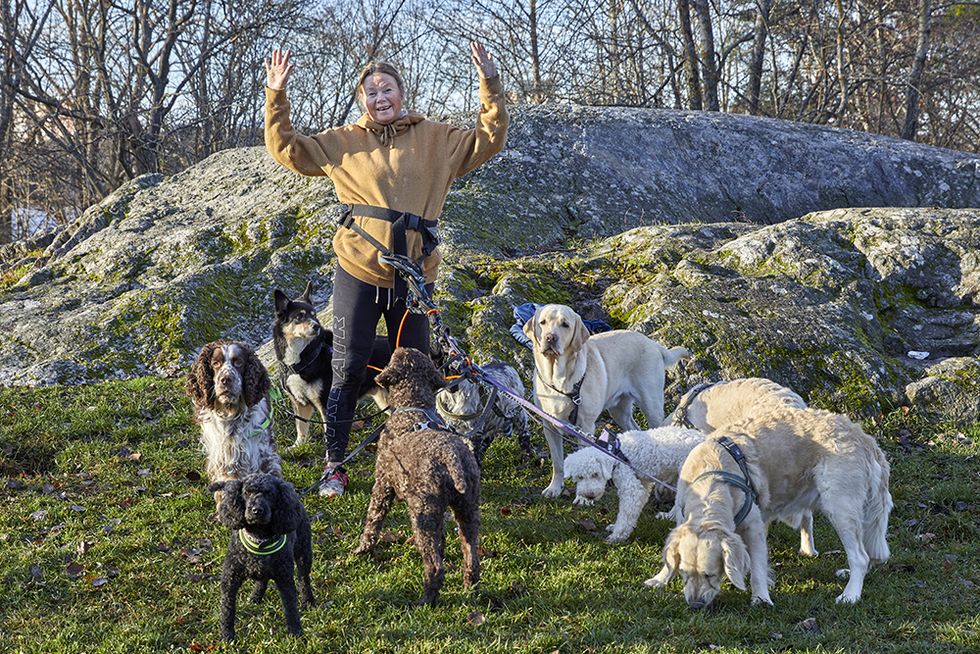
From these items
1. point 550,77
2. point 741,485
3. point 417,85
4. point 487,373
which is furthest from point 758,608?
point 417,85

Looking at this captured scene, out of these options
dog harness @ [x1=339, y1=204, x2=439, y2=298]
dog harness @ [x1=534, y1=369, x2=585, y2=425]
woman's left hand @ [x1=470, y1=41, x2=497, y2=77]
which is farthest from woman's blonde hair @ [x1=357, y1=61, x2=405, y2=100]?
dog harness @ [x1=534, y1=369, x2=585, y2=425]

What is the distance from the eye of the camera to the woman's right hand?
5.40 metres

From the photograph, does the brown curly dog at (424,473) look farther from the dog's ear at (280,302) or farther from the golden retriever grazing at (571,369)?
the dog's ear at (280,302)

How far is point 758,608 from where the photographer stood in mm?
4430

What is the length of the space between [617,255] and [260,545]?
7.32 metres

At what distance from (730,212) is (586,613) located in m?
10.2

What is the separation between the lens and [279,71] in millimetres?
5426

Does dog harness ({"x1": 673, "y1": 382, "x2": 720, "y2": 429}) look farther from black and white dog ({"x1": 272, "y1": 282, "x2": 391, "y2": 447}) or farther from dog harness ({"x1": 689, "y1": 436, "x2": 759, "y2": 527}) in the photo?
black and white dog ({"x1": 272, "y1": 282, "x2": 391, "y2": 447})

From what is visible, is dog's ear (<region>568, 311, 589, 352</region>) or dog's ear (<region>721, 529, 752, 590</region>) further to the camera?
dog's ear (<region>568, 311, 589, 352</region>)

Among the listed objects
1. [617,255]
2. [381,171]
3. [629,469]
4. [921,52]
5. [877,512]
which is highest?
[921,52]

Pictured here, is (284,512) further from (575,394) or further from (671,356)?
(671,356)

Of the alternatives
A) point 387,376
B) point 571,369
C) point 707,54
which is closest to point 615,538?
point 571,369

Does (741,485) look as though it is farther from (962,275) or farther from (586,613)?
(962,275)

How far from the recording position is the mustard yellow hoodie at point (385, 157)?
5.45 meters
